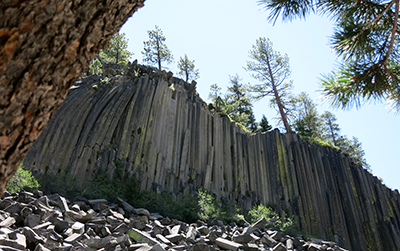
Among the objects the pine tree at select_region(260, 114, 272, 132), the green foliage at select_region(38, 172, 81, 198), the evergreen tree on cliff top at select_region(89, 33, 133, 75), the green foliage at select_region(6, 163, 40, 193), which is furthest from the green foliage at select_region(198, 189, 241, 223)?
the evergreen tree on cliff top at select_region(89, 33, 133, 75)

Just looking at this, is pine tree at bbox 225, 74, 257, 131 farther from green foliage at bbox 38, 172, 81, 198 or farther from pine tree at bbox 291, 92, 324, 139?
green foliage at bbox 38, 172, 81, 198

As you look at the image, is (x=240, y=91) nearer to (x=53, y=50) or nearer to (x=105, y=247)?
(x=105, y=247)

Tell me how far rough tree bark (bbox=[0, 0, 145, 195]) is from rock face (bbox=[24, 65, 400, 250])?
938cm

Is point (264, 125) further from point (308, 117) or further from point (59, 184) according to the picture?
point (59, 184)

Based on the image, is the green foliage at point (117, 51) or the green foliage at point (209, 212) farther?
the green foliage at point (117, 51)

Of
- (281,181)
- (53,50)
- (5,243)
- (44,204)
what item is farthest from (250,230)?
(281,181)

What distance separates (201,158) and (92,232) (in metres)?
8.48

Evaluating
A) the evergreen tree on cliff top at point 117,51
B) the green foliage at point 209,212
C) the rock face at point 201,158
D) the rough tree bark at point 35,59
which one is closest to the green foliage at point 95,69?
the evergreen tree on cliff top at point 117,51

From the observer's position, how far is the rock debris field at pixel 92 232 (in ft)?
16.4

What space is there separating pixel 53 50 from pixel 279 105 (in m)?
24.3

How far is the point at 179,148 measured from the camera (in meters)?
13.4

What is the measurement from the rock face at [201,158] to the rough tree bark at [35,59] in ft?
30.8

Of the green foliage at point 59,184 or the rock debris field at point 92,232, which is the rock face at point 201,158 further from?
the rock debris field at point 92,232

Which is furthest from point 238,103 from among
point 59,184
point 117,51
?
point 59,184
